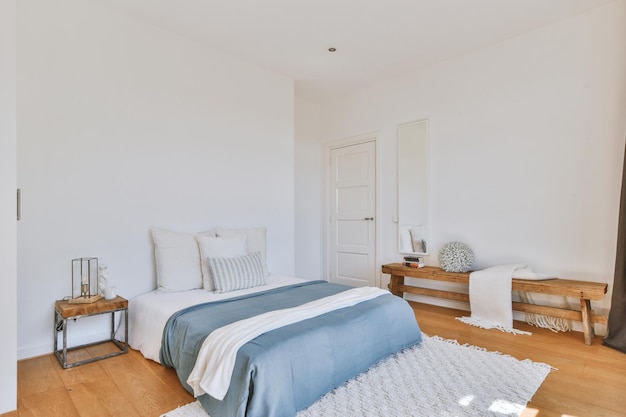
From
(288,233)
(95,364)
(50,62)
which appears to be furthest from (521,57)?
(95,364)

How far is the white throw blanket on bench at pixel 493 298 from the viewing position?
3137 mm

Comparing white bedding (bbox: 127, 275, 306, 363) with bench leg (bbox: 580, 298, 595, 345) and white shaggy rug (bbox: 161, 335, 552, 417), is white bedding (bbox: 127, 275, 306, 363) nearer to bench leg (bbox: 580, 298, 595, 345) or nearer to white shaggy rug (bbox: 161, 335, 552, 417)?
white shaggy rug (bbox: 161, 335, 552, 417)

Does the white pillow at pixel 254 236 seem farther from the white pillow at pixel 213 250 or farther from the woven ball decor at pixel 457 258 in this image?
the woven ball decor at pixel 457 258

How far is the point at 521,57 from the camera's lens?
11.3ft

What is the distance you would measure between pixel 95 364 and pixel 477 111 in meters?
4.15

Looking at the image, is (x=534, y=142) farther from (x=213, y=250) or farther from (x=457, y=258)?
(x=213, y=250)

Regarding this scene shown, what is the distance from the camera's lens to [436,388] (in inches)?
80.4

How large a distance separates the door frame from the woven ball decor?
1.07 m

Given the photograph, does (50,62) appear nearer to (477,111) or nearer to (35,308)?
(35,308)

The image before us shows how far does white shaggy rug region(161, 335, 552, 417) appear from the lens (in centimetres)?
182

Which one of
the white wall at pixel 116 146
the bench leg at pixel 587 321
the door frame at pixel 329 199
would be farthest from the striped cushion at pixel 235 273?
the bench leg at pixel 587 321

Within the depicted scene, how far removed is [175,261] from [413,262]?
2.55 m

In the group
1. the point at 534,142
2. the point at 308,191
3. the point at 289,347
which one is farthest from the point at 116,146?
the point at 534,142

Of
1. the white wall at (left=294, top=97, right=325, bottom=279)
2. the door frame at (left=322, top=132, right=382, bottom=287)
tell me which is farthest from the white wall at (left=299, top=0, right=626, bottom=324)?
the white wall at (left=294, top=97, right=325, bottom=279)
